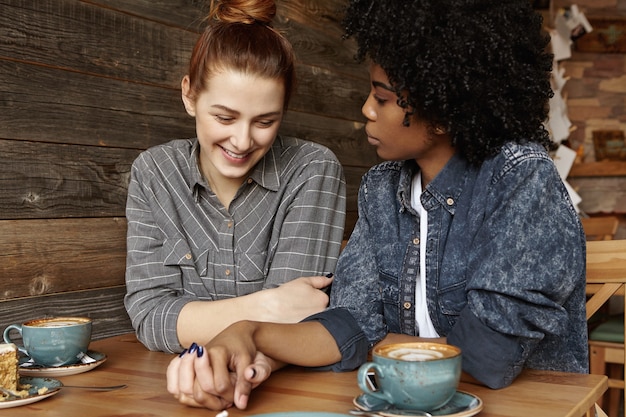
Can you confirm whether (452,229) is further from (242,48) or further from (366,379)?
(242,48)

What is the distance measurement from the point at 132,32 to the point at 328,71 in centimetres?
90

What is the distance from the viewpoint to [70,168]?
5.18 ft

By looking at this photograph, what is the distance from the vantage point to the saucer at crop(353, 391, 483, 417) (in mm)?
864

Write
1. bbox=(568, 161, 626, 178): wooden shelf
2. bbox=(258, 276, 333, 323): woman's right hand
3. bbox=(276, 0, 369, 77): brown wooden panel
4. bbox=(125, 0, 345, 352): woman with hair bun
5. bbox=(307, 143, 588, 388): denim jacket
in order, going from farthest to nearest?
1. bbox=(568, 161, 626, 178): wooden shelf
2. bbox=(276, 0, 369, 77): brown wooden panel
3. bbox=(125, 0, 345, 352): woman with hair bun
4. bbox=(258, 276, 333, 323): woman's right hand
5. bbox=(307, 143, 588, 388): denim jacket

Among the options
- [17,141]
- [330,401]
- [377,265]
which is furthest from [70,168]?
[330,401]

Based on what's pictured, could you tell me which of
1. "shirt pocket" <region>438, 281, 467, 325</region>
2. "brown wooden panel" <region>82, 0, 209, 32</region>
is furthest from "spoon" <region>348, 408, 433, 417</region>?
"brown wooden panel" <region>82, 0, 209, 32</region>

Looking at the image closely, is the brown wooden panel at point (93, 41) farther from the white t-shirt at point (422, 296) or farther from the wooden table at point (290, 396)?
the white t-shirt at point (422, 296)

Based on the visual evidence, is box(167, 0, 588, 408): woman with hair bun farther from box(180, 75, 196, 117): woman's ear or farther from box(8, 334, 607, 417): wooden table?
box(180, 75, 196, 117): woman's ear

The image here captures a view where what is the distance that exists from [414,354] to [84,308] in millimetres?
958

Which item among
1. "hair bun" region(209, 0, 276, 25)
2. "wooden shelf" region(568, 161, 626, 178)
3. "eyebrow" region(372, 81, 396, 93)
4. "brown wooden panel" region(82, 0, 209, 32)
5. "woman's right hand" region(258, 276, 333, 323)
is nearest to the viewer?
"eyebrow" region(372, 81, 396, 93)

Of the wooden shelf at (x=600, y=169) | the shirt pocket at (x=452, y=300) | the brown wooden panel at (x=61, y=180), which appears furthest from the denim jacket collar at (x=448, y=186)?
the wooden shelf at (x=600, y=169)

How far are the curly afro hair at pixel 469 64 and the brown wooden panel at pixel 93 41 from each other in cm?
68

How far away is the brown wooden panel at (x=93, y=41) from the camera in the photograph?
1466 millimetres

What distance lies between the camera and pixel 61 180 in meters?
1.56
